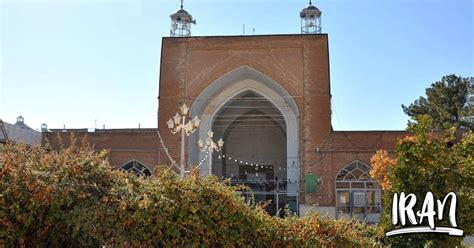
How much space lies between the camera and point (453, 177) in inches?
310

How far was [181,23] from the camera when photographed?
99.6 feet

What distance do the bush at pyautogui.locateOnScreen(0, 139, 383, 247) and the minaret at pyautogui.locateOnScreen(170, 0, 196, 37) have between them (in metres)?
24.7

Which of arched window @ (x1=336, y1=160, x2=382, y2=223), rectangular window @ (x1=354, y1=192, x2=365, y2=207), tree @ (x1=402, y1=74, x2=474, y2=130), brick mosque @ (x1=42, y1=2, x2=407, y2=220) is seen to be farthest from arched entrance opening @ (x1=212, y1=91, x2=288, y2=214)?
tree @ (x1=402, y1=74, x2=474, y2=130)

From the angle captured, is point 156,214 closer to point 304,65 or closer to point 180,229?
point 180,229

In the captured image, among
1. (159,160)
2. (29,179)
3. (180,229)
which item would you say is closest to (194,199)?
(180,229)

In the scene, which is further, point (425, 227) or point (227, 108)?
point (227, 108)

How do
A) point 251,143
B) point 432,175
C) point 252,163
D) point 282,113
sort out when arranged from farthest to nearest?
point 251,143, point 252,163, point 282,113, point 432,175

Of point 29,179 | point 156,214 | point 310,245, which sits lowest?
point 310,245

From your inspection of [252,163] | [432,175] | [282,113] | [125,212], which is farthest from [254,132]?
[125,212]

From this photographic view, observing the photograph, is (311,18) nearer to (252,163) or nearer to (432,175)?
(252,163)

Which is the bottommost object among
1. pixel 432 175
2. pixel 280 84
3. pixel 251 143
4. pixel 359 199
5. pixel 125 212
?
pixel 359 199

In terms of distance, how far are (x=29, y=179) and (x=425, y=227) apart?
5326mm

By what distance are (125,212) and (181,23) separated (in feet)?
85.0

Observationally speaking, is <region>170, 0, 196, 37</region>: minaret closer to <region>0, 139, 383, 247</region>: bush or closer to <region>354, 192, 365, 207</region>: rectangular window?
<region>354, 192, 365, 207</region>: rectangular window
